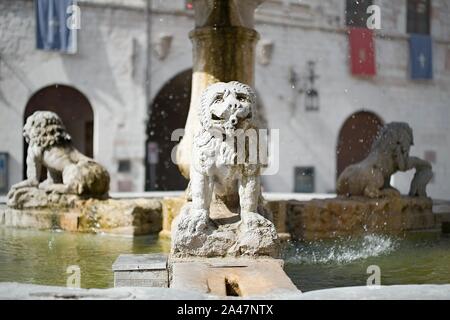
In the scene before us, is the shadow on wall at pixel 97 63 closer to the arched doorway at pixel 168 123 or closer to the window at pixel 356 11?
the arched doorway at pixel 168 123

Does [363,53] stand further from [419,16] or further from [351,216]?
[351,216]

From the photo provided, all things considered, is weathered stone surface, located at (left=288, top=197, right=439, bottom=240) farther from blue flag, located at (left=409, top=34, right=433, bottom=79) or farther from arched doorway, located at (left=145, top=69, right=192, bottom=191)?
blue flag, located at (left=409, top=34, right=433, bottom=79)

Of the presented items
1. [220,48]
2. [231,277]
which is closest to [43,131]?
[220,48]

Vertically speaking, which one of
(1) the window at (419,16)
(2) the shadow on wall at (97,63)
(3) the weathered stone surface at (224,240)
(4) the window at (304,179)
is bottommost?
(3) the weathered stone surface at (224,240)

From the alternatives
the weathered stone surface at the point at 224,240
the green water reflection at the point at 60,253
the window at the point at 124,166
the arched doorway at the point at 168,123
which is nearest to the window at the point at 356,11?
the arched doorway at the point at 168,123

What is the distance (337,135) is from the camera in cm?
1546

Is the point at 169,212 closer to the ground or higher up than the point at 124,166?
closer to the ground

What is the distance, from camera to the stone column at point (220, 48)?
5.72 metres

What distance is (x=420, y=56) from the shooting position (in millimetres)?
15953

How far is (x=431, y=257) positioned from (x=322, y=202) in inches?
54.5

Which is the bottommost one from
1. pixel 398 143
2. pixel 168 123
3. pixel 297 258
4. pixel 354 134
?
pixel 297 258

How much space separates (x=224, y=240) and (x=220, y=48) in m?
2.56

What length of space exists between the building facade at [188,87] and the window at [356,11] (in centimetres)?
12

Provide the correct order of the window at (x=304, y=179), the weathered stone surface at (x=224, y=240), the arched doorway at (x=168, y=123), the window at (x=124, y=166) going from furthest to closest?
the arched doorway at (x=168, y=123)
the window at (x=304, y=179)
the window at (x=124, y=166)
the weathered stone surface at (x=224, y=240)
